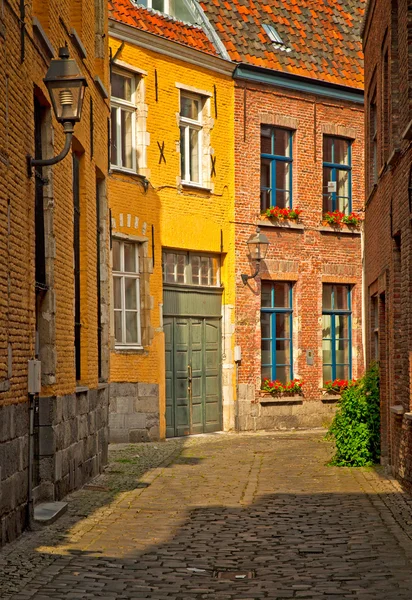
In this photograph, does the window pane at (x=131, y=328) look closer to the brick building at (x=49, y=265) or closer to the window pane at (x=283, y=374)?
the window pane at (x=283, y=374)

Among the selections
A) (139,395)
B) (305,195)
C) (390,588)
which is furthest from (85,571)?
(305,195)

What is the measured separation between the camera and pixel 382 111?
51.4ft

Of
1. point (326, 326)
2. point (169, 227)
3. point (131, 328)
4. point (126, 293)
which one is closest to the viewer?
point (126, 293)

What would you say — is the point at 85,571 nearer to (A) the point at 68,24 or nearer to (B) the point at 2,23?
(B) the point at 2,23

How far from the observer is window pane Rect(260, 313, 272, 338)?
77.6 ft

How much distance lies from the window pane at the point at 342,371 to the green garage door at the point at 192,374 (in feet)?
10.9

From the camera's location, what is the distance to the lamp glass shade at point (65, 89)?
10422 mm

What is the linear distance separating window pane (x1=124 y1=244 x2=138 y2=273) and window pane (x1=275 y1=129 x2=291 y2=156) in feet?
15.2

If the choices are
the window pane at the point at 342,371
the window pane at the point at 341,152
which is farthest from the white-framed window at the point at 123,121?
the window pane at the point at 342,371

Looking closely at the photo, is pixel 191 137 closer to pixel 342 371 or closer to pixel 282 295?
pixel 282 295

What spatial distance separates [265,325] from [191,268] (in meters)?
2.34

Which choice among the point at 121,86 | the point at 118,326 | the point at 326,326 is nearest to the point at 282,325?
the point at 326,326

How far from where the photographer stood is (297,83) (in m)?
24.2

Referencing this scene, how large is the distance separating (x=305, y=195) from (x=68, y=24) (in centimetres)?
1178
